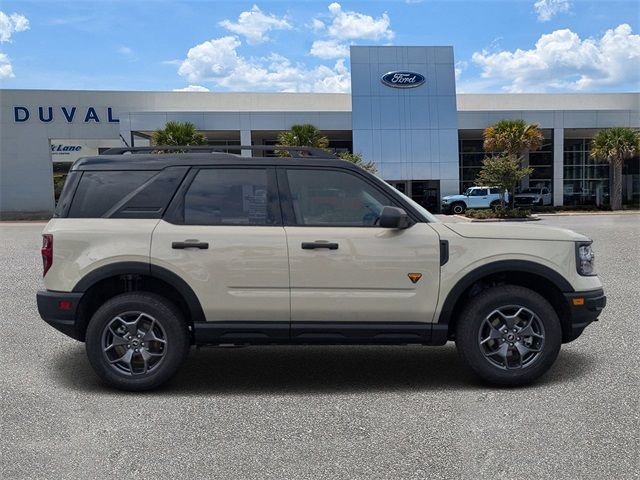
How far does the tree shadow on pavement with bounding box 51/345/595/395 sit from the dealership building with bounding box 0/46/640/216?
29.9 meters

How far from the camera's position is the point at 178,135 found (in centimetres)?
3106

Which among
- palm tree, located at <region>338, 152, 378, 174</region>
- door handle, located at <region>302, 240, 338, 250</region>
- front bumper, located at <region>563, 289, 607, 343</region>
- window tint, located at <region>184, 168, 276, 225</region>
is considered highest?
palm tree, located at <region>338, 152, 378, 174</region>

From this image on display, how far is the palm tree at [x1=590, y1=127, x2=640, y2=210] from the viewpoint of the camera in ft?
115

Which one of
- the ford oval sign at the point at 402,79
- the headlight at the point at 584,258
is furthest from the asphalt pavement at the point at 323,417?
the ford oval sign at the point at 402,79

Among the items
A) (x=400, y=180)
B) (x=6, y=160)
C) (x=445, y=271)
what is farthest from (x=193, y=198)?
(x=6, y=160)

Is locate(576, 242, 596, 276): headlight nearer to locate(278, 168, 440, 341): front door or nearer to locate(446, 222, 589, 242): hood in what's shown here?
locate(446, 222, 589, 242): hood

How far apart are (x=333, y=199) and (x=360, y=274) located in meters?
0.69

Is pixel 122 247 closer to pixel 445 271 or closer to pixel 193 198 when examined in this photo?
pixel 193 198

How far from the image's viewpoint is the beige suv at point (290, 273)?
14.0ft

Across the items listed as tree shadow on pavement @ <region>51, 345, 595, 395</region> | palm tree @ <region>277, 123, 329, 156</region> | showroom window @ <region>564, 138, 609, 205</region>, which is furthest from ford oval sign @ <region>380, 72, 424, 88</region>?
tree shadow on pavement @ <region>51, 345, 595, 395</region>

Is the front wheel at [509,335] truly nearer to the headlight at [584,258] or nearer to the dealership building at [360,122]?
the headlight at [584,258]

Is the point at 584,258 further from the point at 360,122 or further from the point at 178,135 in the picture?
the point at 360,122

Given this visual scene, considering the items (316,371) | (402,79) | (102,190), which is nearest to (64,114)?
(402,79)

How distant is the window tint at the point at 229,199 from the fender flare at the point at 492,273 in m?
1.58
